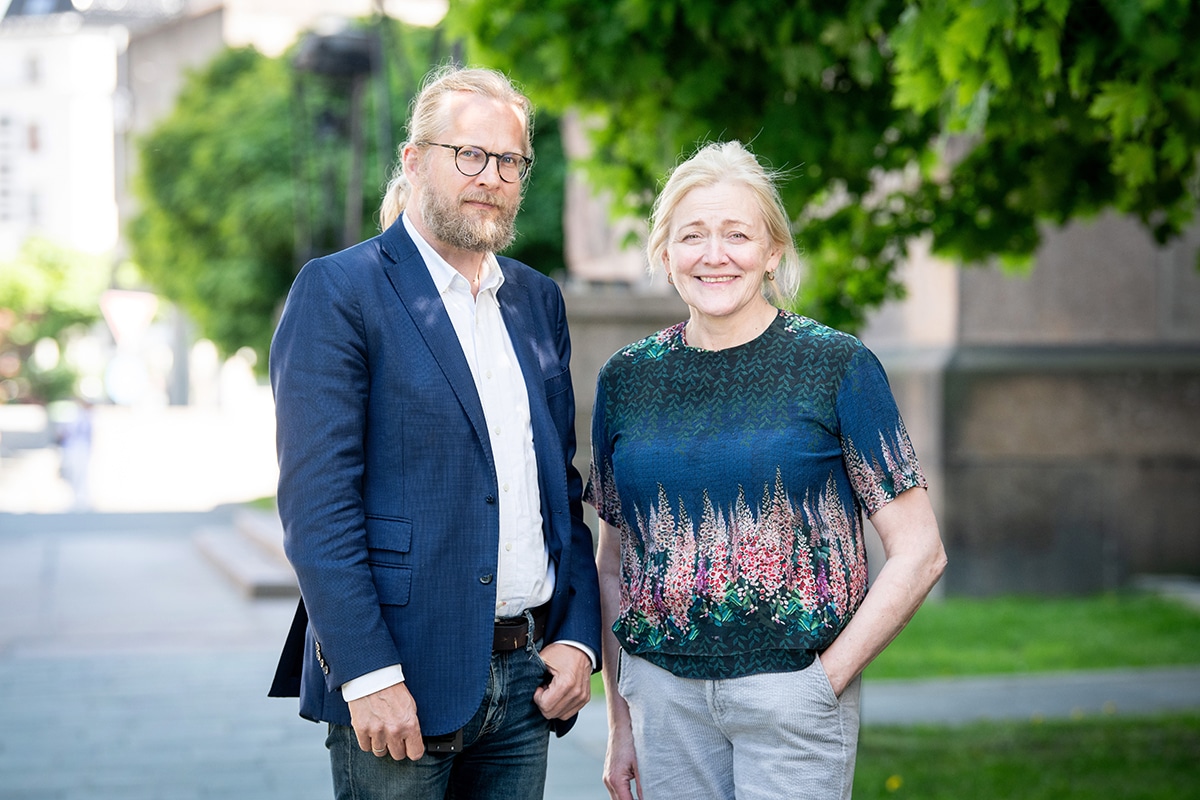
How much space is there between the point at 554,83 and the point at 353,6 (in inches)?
1669

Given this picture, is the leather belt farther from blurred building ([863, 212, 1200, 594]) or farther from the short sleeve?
blurred building ([863, 212, 1200, 594])

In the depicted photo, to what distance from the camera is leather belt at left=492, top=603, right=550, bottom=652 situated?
8.80 feet

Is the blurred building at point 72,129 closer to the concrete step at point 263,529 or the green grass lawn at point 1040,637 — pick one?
the concrete step at point 263,529

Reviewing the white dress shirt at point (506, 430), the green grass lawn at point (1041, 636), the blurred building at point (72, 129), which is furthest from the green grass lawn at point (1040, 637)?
the blurred building at point (72, 129)

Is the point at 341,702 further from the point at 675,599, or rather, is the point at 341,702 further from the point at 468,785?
the point at 675,599

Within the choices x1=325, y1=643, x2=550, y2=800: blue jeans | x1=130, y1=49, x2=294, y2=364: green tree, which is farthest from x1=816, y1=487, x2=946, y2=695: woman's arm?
x1=130, y1=49, x2=294, y2=364: green tree

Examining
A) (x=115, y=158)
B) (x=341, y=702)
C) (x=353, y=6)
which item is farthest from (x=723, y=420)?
(x=115, y=158)

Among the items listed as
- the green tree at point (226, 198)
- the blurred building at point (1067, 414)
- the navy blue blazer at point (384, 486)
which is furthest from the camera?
the green tree at point (226, 198)

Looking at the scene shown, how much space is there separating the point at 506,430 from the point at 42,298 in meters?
63.2

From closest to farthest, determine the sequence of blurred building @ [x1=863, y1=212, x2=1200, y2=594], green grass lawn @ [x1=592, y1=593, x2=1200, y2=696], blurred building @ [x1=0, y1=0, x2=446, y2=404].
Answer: green grass lawn @ [x1=592, y1=593, x2=1200, y2=696], blurred building @ [x1=863, y1=212, x2=1200, y2=594], blurred building @ [x1=0, y1=0, x2=446, y2=404]

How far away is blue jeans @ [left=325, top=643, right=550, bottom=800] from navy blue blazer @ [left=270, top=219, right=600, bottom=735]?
3.1 inches

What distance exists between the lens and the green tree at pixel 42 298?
198 feet

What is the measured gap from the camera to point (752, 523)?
2.62 meters

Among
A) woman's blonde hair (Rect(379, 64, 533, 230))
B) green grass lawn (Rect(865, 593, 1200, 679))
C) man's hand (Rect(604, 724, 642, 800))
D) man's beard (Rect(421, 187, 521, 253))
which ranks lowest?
green grass lawn (Rect(865, 593, 1200, 679))
